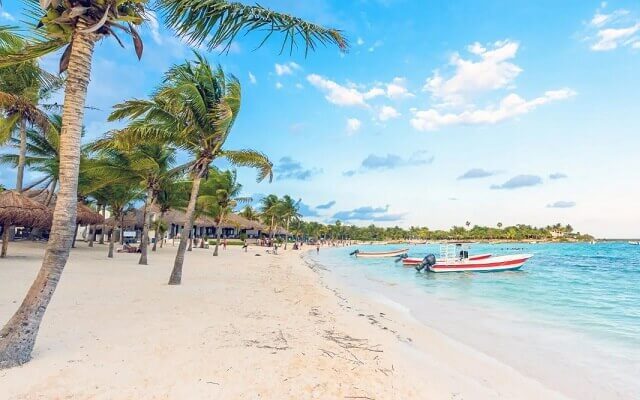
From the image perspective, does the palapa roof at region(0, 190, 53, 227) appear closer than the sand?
No

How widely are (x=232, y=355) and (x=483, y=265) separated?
78.8ft

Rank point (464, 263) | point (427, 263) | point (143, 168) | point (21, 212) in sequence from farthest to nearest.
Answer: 1. point (427, 263)
2. point (464, 263)
3. point (143, 168)
4. point (21, 212)

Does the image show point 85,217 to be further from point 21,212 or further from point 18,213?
point 18,213

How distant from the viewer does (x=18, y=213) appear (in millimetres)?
15258

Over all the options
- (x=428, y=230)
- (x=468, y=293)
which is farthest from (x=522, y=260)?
(x=428, y=230)

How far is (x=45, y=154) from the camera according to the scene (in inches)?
880

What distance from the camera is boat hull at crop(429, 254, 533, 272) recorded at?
2534 cm

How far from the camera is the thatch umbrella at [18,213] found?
14.8m

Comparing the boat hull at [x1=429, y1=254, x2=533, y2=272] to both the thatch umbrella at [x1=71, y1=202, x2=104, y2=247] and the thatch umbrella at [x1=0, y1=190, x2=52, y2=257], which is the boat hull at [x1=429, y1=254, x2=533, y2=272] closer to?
the thatch umbrella at [x1=71, y1=202, x2=104, y2=247]

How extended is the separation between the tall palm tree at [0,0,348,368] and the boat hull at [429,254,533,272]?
22.7 metres

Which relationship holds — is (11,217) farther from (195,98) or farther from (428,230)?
(428,230)

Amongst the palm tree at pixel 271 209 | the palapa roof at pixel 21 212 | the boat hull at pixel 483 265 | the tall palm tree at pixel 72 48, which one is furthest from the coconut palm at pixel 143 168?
the palm tree at pixel 271 209

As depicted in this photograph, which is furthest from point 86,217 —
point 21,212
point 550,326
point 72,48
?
point 550,326

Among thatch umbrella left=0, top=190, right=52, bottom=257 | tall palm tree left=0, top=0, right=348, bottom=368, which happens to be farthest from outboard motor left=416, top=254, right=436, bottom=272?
tall palm tree left=0, top=0, right=348, bottom=368
